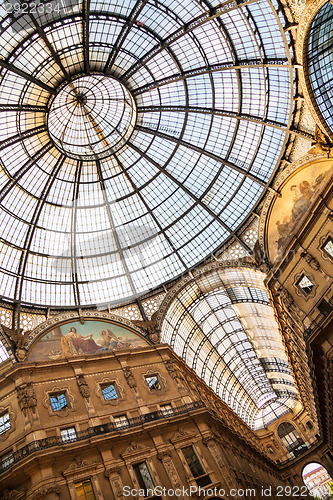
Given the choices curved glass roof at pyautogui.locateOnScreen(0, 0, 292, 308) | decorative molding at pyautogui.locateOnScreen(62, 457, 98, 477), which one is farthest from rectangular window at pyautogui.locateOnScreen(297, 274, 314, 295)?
decorative molding at pyautogui.locateOnScreen(62, 457, 98, 477)

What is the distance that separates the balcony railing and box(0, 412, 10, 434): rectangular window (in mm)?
1693

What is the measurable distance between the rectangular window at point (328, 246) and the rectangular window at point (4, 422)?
25.1 metres

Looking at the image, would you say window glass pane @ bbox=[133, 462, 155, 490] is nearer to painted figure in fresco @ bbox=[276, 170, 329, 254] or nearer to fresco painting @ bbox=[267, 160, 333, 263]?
fresco painting @ bbox=[267, 160, 333, 263]

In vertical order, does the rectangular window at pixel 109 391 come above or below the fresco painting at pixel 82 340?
below

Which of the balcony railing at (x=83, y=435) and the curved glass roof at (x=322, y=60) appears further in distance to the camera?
the curved glass roof at (x=322, y=60)

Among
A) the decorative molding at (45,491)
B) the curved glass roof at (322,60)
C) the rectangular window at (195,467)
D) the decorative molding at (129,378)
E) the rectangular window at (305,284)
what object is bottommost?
the rectangular window at (195,467)

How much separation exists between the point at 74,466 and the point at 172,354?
42.4 ft

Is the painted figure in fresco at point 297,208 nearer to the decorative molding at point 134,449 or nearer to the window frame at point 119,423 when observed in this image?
the window frame at point 119,423

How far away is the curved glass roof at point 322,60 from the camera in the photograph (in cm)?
2570

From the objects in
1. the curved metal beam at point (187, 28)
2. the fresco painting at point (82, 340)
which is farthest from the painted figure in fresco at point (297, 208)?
the fresco painting at point (82, 340)

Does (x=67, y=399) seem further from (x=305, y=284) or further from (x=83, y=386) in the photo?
(x=305, y=284)

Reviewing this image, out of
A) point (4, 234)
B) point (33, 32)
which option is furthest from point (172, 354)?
point (33, 32)

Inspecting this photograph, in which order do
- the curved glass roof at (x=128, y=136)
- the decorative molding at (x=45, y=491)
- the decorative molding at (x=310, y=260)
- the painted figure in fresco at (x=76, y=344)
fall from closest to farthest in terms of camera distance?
the decorative molding at (x=45, y=491), the curved glass roof at (x=128, y=136), the decorative molding at (x=310, y=260), the painted figure in fresco at (x=76, y=344)

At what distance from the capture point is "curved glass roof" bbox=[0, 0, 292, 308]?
29.7 m
